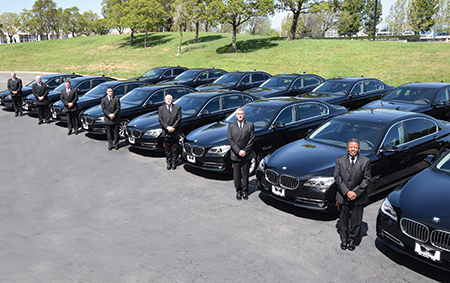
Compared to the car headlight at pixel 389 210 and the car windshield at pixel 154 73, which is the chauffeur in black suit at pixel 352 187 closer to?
the car headlight at pixel 389 210

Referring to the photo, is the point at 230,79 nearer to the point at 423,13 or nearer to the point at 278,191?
the point at 278,191

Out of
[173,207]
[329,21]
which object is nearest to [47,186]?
[173,207]

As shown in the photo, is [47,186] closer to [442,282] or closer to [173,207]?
[173,207]

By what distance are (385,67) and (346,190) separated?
98.0 ft

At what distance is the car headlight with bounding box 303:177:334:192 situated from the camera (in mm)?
5824

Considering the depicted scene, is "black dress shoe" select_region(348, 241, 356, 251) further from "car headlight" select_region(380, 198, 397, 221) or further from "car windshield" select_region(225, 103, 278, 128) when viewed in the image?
"car windshield" select_region(225, 103, 278, 128)

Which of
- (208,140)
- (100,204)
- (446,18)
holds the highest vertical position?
(446,18)

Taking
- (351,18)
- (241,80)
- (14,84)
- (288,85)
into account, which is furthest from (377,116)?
(351,18)

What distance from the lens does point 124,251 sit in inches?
206

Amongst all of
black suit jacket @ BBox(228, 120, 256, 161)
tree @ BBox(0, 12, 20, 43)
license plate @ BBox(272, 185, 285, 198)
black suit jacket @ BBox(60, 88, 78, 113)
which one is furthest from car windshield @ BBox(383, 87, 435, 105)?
tree @ BBox(0, 12, 20, 43)

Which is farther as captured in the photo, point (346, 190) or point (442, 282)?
point (346, 190)

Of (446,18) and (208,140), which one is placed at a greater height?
(446,18)

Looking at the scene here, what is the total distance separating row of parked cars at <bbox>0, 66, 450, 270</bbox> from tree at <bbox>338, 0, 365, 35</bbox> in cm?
8091

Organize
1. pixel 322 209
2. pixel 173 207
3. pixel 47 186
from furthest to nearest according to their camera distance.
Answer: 1. pixel 47 186
2. pixel 173 207
3. pixel 322 209
